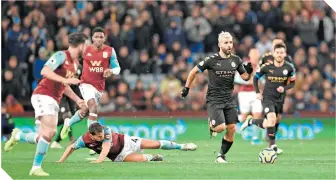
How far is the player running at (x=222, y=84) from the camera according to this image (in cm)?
1745

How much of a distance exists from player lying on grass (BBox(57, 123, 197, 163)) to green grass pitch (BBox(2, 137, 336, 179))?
0.20 m

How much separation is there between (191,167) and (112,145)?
148 centimetres

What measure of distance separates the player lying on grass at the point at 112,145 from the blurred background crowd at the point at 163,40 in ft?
27.6

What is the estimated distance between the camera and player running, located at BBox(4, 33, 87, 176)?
1545 centimetres

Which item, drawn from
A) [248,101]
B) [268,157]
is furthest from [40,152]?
[248,101]

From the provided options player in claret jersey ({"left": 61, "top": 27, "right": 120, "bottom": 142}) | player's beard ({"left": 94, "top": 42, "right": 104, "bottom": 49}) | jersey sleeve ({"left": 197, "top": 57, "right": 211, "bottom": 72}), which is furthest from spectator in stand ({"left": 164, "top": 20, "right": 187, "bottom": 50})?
jersey sleeve ({"left": 197, "top": 57, "right": 211, "bottom": 72})

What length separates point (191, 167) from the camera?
653 inches

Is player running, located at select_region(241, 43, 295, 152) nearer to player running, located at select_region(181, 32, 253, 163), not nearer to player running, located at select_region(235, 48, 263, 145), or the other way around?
player running, located at select_region(181, 32, 253, 163)

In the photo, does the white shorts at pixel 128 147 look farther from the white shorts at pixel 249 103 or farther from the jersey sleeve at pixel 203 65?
the white shorts at pixel 249 103

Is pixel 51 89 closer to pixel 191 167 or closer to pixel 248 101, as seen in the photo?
pixel 191 167

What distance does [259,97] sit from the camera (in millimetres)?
19875

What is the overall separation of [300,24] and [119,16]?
519cm

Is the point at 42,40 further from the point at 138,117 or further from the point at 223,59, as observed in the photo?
the point at 223,59

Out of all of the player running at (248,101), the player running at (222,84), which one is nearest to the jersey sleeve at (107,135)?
the player running at (222,84)
